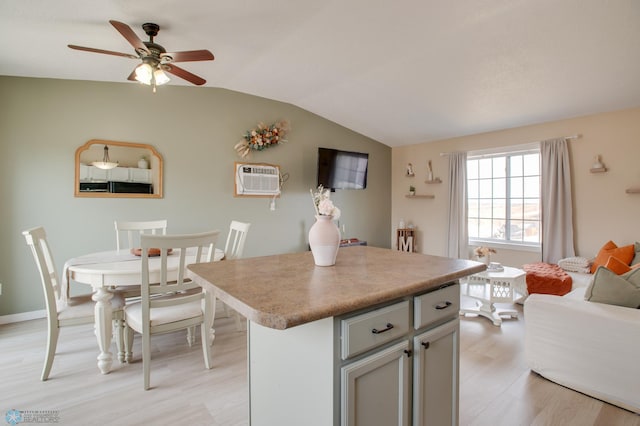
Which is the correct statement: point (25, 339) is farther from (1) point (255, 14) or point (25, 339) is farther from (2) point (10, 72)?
(1) point (255, 14)

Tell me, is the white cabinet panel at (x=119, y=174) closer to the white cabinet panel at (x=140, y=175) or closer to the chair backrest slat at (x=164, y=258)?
the white cabinet panel at (x=140, y=175)

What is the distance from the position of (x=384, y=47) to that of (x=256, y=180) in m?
2.36

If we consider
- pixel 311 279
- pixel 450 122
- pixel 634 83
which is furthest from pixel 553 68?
pixel 311 279

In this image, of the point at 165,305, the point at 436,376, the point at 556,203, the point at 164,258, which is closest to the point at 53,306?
the point at 165,305

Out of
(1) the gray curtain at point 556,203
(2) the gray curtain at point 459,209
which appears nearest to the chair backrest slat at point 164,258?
(2) the gray curtain at point 459,209

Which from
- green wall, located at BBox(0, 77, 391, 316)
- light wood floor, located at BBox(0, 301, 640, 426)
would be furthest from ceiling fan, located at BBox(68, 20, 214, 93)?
light wood floor, located at BBox(0, 301, 640, 426)

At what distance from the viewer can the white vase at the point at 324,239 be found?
4.76 ft

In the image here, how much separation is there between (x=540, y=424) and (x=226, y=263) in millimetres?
1920

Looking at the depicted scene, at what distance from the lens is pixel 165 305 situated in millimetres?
2154

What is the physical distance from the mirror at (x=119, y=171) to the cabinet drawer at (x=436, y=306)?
3.49 metres

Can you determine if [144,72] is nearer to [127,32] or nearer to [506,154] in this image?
[127,32]

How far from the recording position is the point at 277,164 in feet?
15.4

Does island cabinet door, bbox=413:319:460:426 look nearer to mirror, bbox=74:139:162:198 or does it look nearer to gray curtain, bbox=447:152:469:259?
mirror, bbox=74:139:162:198

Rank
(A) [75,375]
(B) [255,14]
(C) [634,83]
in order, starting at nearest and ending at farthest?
(A) [75,375], (B) [255,14], (C) [634,83]
